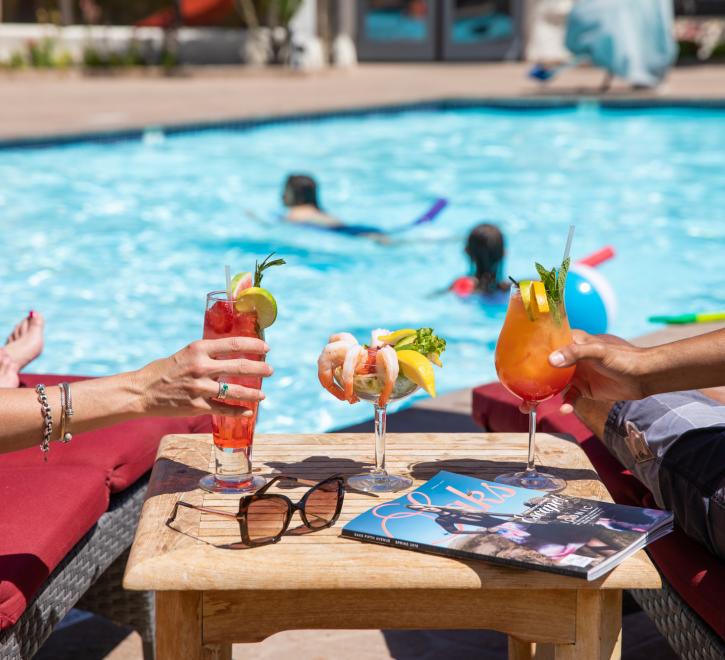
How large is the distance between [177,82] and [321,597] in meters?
18.1

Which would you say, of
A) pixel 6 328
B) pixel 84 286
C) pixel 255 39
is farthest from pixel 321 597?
pixel 255 39

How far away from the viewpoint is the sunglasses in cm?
189

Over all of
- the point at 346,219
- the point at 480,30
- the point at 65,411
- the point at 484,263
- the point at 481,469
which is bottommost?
the point at 346,219

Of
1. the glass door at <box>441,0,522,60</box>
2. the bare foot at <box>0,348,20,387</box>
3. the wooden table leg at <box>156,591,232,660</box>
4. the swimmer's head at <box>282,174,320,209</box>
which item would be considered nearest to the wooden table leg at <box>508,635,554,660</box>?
the wooden table leg at <box>156,591,232,660</box>

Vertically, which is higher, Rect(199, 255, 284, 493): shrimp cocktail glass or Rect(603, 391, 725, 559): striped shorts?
Rect(199, 255, 284, 493): shrimp cocktail glass

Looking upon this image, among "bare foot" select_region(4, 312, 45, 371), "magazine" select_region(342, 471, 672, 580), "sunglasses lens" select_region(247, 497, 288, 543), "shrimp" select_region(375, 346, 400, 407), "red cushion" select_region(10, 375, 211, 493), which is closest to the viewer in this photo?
"magazine" select_region(342, 471, 672, 580)

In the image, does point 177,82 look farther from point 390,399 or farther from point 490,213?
A: point 390,399

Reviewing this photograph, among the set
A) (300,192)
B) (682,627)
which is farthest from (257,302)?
(300,192)

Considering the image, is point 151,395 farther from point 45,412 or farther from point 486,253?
point 486,253

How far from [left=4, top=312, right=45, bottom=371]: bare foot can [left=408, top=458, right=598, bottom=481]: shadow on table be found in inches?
49.5

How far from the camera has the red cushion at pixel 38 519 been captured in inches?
80.8

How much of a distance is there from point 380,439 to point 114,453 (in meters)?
0.82

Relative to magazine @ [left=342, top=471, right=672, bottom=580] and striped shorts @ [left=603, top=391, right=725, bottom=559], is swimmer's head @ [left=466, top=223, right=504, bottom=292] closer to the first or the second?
striped shorts @ [left=603, top=391, right=725, bottom=559]

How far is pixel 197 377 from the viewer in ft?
6.24
